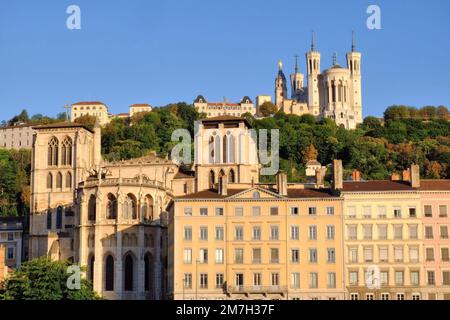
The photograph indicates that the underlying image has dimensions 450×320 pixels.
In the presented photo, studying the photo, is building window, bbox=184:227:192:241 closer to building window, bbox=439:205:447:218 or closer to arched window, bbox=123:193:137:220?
arched window, bbox=123:193:137:220

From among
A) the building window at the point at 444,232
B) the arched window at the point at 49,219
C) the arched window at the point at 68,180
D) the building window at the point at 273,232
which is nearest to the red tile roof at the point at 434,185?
the building window at the point at 444,232

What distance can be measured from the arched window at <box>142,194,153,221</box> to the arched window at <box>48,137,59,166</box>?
2245cm

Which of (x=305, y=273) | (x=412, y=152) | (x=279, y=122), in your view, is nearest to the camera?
(x=305, y=273)

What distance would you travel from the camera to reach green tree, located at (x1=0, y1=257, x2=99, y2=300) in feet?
237

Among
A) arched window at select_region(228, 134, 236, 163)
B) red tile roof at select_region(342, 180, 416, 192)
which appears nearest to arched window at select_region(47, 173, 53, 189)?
arched window at select_region(228, 134, 236, 163)

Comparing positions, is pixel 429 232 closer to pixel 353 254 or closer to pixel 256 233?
pixel 353 254

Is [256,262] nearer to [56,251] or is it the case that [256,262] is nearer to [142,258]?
[142,258]

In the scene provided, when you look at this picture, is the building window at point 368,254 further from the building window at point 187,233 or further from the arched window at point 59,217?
the arched window at point 59,217

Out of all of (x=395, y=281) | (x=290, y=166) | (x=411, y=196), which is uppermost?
(x=290, y=166)

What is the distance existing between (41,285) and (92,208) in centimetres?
2034

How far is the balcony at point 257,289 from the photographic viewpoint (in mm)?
77000

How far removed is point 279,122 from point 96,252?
11135 cm

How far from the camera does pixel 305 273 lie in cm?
7719
